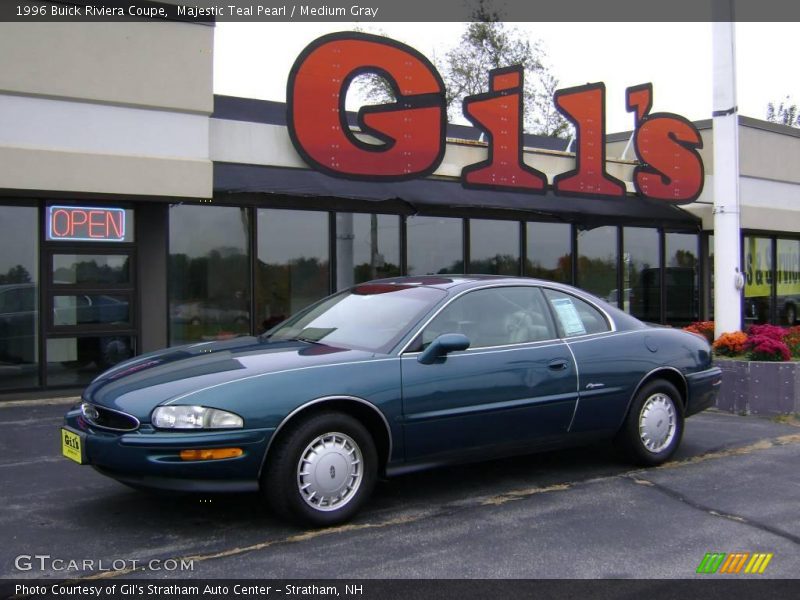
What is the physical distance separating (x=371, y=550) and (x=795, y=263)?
1769cm

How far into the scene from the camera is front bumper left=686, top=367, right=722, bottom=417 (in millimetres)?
6035

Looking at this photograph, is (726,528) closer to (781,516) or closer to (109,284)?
(781,516)

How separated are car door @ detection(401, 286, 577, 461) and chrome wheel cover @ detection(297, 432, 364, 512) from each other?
1.22 ft

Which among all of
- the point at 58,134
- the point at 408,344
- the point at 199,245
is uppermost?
the point at 58,134

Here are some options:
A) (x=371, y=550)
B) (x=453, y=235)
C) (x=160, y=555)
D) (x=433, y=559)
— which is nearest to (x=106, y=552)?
(x=160, y=555)

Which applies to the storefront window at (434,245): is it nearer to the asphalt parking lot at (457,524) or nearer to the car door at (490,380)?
the asphalt parking lot at (457,524)

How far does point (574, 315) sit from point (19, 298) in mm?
6778

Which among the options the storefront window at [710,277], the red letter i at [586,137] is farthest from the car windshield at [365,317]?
the storefront window at [710,277]

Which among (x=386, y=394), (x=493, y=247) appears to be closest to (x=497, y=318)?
(x=386, y=394)

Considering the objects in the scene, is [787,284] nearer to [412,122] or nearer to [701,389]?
[412,122]

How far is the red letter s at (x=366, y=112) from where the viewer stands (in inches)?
Result: 415

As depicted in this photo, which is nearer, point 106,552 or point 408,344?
point 106,552

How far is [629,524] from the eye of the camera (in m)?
4.52

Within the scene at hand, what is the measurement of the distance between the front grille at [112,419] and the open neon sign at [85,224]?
5.43 m
